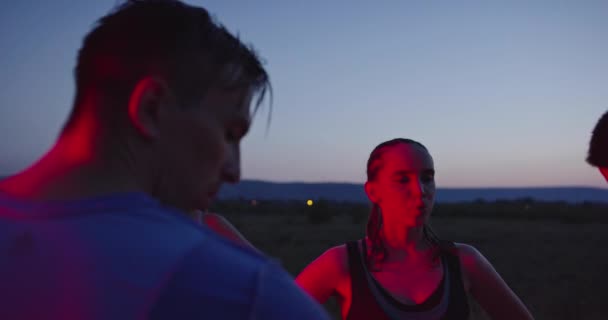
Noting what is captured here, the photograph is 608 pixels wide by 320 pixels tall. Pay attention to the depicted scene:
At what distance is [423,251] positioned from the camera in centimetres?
292

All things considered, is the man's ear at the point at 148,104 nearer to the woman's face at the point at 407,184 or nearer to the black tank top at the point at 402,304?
the black tank top at the point at 402,304

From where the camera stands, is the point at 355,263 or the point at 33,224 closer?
the point at 33,224

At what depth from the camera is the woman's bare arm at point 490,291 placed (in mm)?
2660

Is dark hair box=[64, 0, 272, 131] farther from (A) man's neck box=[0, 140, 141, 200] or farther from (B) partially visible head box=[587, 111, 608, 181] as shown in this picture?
(B) partially visible head box=[587, 111, 608, 181]

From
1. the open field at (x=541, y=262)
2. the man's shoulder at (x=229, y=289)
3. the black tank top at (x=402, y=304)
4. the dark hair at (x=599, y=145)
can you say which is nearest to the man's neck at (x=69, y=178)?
the man's shoulder at (x=229, y=289)

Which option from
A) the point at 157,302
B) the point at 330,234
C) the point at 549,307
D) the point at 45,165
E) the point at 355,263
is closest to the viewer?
the point at 157,302

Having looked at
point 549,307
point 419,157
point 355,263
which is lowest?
point 549,307

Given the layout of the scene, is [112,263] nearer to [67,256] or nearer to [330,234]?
[67,256]

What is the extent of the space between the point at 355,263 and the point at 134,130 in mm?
2057

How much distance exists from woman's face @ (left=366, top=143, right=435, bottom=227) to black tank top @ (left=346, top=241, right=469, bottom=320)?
1.13ft

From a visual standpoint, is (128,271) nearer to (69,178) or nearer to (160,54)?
(69,178)

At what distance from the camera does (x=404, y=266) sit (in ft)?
9.32

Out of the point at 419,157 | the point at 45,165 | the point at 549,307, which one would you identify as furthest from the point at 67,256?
the point at 549,307

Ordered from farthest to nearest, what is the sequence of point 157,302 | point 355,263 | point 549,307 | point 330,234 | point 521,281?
point 330,234, point 521,281, point 549,307, point 355,263, point 157,302
